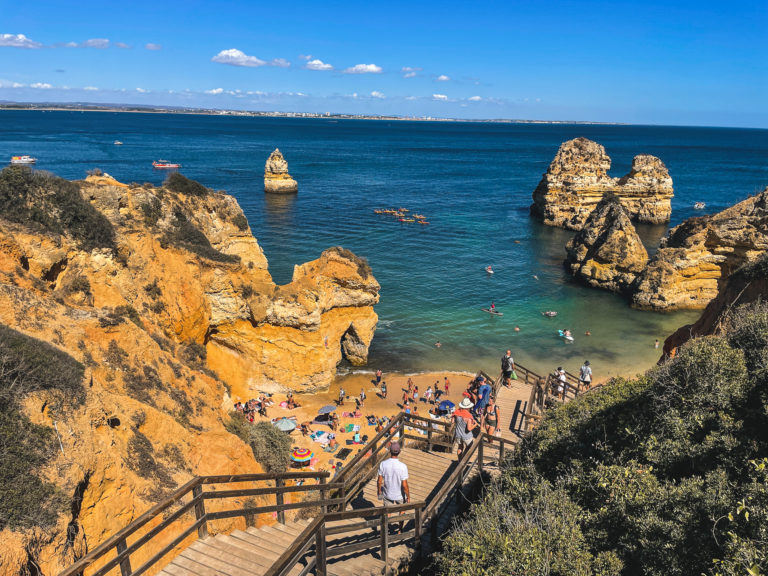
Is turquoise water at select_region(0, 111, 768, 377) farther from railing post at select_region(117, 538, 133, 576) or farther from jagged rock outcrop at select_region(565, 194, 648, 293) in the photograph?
railing post at select_region(117, 538, 133, 576)

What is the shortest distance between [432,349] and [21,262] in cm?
2265

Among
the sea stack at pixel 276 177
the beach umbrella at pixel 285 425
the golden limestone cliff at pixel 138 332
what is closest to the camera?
the golden limestone cliff at pixel 138 332

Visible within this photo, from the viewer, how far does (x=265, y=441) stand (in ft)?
52.0

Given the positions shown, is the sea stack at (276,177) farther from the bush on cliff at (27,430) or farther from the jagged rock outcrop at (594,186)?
the bush on cliff at (27,430)

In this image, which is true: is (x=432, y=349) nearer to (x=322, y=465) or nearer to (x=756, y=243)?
(x=322, y=465)

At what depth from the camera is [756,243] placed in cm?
2978

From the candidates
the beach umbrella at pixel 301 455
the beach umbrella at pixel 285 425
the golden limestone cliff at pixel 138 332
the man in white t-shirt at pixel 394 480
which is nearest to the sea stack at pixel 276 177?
the golden limestone cliff at pixel 138 332

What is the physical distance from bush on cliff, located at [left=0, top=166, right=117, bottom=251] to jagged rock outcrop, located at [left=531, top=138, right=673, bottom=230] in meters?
61.6

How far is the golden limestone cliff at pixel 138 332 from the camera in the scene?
24.2 feet

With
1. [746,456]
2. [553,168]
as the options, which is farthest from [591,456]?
[553,168]

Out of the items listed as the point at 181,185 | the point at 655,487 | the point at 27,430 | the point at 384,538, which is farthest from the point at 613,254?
the point at 27,430

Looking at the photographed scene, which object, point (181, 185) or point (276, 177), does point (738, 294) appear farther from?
point (276, 177)

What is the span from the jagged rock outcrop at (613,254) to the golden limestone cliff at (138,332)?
2475 centimetres

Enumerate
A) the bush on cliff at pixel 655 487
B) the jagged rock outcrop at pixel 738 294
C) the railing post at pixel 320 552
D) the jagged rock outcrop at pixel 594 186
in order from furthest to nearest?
the jagged rock outcrop at pixel 594 186, the jagged rock outcrop at pixel 738 294, the railing post at pixel 320 552, the bush on cliff at pixel 655 487
